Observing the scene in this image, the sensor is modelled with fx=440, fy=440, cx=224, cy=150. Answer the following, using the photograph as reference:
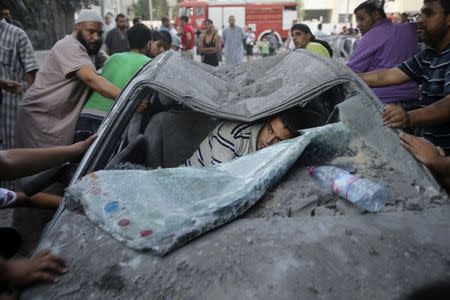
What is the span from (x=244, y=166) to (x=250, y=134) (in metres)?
0.46

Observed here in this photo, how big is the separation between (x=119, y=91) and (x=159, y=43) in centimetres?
203

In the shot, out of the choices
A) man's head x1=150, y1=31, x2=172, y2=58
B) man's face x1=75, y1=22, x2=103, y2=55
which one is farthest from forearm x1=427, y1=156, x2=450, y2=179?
man's head x1=150, y1=31, x2=172, y2=58

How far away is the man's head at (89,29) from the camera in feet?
11.3

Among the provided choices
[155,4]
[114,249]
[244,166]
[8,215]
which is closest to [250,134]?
[244,166]

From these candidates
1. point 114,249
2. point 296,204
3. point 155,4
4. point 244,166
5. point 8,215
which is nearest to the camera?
point 114,249

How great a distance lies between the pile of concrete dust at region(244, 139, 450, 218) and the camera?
175 cm

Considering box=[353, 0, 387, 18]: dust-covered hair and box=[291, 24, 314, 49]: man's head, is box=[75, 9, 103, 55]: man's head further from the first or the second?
box=[291, 24, 314, 49]: man's head

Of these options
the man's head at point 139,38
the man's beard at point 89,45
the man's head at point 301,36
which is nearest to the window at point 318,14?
the man's head at point 301,36

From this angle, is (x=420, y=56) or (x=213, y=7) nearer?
(x=420, y=56)

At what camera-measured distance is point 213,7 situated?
23.1m

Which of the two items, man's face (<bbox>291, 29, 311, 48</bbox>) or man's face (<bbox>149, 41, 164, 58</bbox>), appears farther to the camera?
man's face (<bbox>291, 29, 311, 48</bbox>)

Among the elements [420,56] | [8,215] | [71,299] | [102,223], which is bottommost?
[8,215]

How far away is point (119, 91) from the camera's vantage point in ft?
10.5

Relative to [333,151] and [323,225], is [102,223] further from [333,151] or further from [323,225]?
[333,151]
